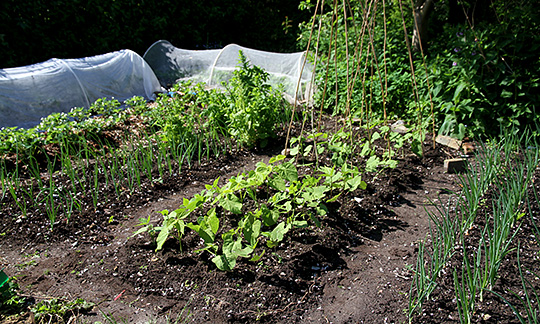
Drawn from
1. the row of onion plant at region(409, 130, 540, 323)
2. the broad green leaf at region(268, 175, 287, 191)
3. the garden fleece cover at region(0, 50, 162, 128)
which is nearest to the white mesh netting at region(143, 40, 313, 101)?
the garden fleece cover at region(0, 50, 162, 128)

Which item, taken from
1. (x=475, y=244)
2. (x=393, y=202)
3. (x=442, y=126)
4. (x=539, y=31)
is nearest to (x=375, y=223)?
(x=393, y=202)

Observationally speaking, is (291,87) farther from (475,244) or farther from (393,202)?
(475,244)

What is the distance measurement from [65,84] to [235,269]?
4206 millimetres

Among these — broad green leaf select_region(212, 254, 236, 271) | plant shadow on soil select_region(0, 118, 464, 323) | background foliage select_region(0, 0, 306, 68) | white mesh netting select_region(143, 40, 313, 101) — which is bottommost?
plant shadow on soil select_region(0, 118, 464, 323)

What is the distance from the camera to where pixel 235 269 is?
230 cm

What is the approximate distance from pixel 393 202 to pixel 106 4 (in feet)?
21.3

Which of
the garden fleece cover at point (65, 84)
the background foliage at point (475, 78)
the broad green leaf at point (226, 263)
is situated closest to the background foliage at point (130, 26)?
the garden fleece cover at point (65, 84)

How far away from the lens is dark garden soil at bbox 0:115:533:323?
2.01 meters

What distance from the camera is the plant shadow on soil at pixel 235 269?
2.03 m

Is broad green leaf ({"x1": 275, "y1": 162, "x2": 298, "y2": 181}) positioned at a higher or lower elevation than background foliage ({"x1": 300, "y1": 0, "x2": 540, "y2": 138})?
lower

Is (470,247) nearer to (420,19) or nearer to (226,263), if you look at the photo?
(226,263)

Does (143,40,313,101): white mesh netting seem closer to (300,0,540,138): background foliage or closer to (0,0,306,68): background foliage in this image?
(0,0,306,68): background foliage

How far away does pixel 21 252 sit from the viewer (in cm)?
262

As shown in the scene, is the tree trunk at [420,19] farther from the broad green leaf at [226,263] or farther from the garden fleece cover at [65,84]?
the garden fleece cover at [65,84]
